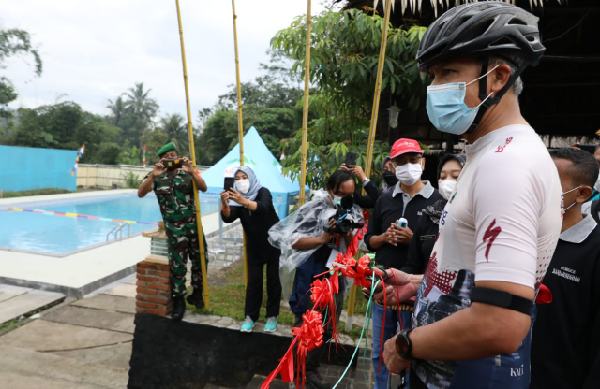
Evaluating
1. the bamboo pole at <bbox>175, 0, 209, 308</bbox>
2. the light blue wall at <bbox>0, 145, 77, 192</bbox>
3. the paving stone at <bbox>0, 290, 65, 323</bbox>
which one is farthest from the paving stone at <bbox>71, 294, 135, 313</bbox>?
the light blue wall at <bbox>0, 145, 77, 192</bbox>

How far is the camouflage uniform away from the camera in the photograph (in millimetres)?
3977

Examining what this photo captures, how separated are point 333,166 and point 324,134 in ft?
3.62

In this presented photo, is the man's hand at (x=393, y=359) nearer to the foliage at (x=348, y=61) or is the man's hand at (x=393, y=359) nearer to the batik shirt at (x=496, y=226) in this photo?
the batik shirt at (x=496, y=226)

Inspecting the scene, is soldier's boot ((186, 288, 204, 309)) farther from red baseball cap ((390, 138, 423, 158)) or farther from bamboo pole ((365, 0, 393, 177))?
red baseball cap ((390, 138, 423, 158))

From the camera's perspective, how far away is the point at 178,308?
153 inches

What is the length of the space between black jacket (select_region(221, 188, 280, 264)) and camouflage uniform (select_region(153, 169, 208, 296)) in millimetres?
471

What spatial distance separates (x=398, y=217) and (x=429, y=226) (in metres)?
0.43

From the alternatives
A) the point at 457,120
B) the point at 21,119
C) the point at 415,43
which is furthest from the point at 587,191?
the point at 21,119

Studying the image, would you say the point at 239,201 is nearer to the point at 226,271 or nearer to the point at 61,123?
the point at 226,271

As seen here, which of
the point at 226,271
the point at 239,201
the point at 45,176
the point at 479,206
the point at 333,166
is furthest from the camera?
the point at 45,176

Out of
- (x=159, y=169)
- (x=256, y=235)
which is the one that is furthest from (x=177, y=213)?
(x=256, y=235)

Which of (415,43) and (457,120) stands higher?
(415,43)

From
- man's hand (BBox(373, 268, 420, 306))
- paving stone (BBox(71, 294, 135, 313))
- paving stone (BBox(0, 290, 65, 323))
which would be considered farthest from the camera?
paving stone (BBox(71, 294, 135, 313))

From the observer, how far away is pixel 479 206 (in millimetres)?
819
